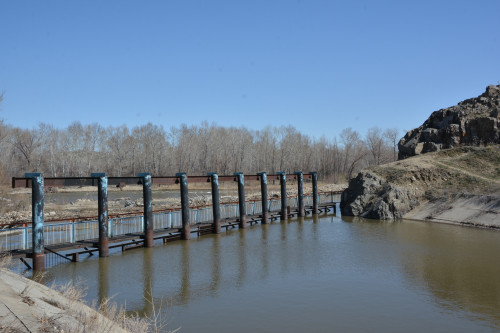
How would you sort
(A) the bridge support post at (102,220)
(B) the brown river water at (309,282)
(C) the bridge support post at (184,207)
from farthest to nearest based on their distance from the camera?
(C) the bridge support post at (184,207), (A) the bridge support post at (102,220), (B) the brown river water at (309,282)

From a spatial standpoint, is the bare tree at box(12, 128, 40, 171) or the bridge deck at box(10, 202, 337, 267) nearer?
the bridge deck at box(10, 202, 337, 267)

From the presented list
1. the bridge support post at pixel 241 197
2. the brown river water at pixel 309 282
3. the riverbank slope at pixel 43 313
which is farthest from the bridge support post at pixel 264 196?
the riverbank slope at pixel 43 313

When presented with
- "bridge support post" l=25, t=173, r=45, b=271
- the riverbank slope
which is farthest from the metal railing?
the riverbank slope

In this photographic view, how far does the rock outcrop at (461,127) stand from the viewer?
43.9 metres

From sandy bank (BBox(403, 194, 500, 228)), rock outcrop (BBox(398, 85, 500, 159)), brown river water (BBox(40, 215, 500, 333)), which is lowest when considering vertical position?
brown river water (BBox(40, 215, 500, 333))

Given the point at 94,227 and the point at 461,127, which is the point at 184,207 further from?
the point at 461,127

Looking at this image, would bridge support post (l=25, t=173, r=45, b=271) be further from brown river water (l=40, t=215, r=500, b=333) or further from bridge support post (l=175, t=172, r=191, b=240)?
bridge support post (l=175, t=172, r=191, b=240)

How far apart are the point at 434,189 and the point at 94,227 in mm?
26575

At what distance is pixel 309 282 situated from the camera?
13.9 metres

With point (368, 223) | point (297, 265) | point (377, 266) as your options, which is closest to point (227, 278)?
point (297, 265)

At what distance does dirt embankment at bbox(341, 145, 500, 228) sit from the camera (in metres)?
29.6

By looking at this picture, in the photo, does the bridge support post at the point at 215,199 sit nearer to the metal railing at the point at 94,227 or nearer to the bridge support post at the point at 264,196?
the metal railing at the point at 94,227

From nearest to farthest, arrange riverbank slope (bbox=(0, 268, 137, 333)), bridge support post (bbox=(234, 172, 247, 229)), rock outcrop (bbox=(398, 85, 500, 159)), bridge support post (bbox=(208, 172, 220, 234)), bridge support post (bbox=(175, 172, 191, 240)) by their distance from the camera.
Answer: riverbank slope (bbox=(0, 268, 137, 333)), bridge support post (bbox=(175, 172, 191, 240)), bridge support post (bbox=(208, 172, 220, 234)), bridge support post (bbox=(234, 172, 247, 229)), rock outcrop (bbox=(398, 85, 500, 159))

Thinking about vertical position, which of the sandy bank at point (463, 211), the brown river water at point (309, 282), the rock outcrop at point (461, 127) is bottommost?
the brown river water at point (309, 282)
